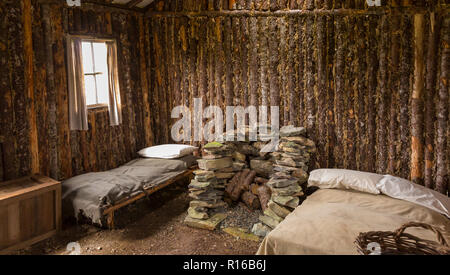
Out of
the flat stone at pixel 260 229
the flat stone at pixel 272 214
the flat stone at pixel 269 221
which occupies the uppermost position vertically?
the flat stone at pixel 272 214

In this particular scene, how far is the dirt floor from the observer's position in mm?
4293

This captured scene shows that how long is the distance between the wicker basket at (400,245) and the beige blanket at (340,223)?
345 millimetres

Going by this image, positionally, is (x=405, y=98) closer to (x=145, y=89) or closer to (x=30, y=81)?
(x=145, y=89)

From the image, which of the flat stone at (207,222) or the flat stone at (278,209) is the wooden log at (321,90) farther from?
the flat stone at (207,222)

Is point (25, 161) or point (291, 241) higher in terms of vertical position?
point (25, 161)

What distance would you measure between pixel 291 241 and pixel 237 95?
339 cm

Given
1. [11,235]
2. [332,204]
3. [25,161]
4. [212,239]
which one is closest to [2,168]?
[25,161]

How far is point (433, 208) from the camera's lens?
155 inches

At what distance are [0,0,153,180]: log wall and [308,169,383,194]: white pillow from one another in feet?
11.2

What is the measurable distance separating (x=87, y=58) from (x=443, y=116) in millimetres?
5225

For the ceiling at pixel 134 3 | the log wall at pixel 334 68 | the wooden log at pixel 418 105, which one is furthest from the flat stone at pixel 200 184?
the ceiling at pixel 134 3

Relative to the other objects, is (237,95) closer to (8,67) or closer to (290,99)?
(290,99)

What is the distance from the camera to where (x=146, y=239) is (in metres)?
4.59

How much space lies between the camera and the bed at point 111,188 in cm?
462
